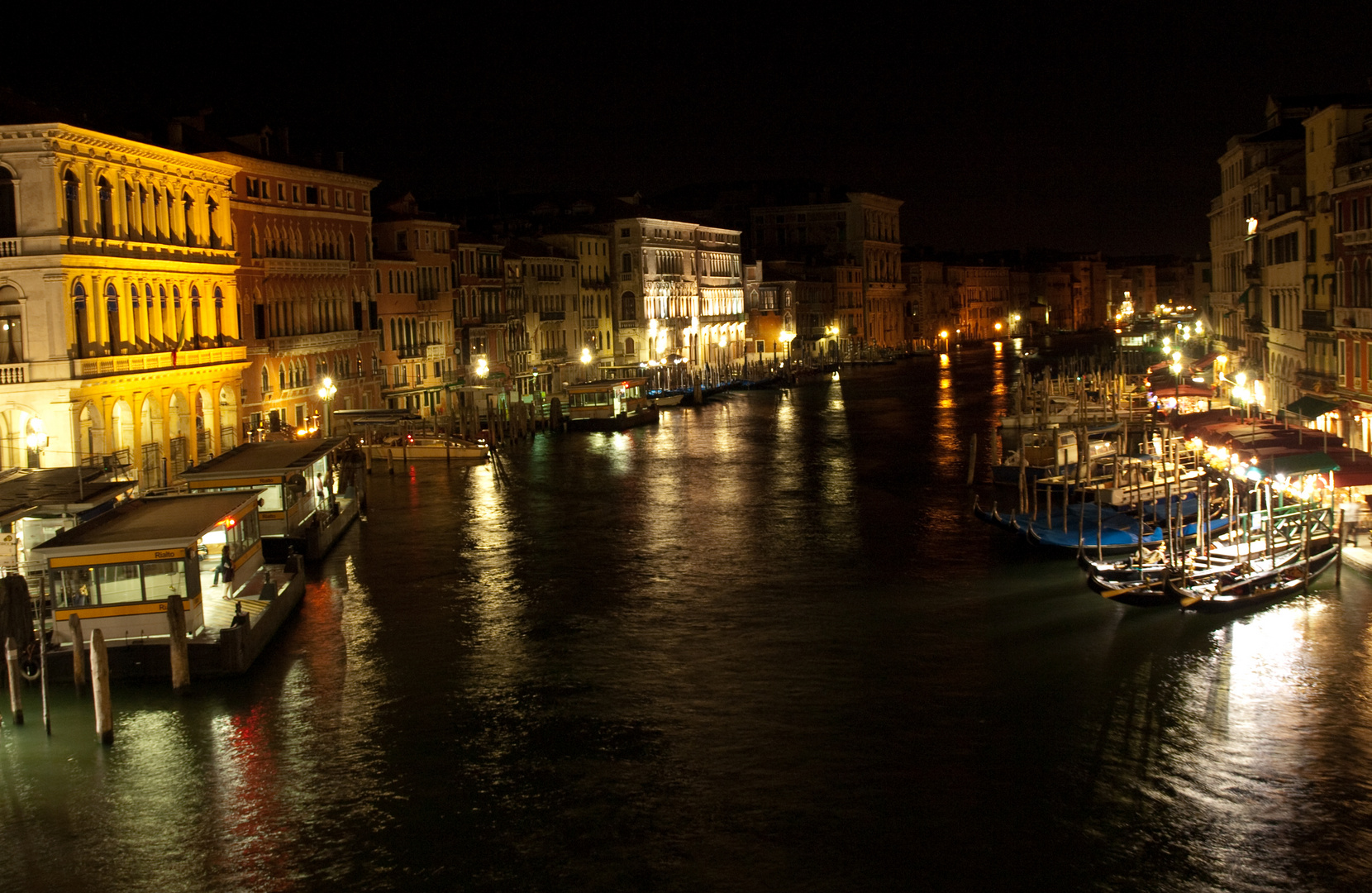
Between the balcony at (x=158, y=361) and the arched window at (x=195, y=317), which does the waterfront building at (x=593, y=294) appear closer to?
the balcony at (x=158, y=361)

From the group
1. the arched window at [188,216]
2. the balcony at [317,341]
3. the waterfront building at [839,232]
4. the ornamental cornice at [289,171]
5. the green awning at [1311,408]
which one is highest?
the waterfront building at [839,232]

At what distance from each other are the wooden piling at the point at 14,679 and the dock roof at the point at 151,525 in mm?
1397

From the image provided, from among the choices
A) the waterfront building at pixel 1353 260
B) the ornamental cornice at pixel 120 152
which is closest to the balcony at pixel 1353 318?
the waterfront building at pixel 1353 260

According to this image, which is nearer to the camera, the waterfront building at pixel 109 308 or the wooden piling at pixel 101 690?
the wooden piling at pixel 101 690

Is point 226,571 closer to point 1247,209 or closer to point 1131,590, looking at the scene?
point 1131,590

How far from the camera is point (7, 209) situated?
21.7 meters

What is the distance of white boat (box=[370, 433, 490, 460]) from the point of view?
1391 inches

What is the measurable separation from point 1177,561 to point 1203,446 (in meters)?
7.39

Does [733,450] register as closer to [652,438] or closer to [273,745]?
[652,438]

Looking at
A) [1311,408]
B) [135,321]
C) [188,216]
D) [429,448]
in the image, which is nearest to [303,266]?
[429,448]

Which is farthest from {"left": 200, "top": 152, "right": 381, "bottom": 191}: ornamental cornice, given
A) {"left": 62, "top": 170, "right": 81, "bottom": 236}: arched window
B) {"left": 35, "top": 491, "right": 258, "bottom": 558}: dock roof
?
{"left": 35, "top": 491, "right": 258, "bottom": 558}: dock roof

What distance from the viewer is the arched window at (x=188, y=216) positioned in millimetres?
27500

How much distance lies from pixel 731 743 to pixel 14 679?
22.0 feet

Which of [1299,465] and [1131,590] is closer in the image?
[1131,590]
